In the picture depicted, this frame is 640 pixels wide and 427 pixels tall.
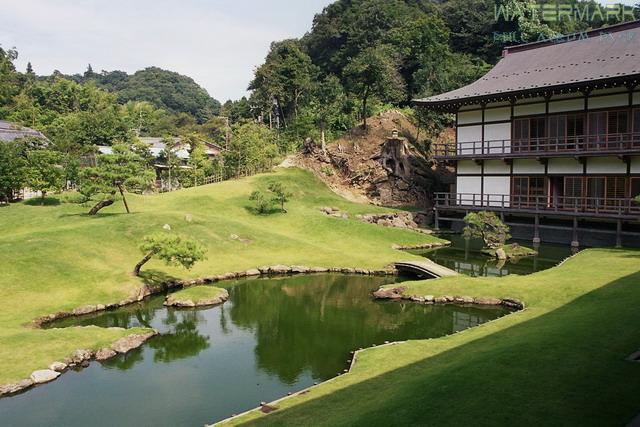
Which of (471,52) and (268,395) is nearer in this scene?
(268,395)

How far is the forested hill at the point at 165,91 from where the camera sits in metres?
154

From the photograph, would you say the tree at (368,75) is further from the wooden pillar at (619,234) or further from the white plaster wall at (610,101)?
the wooden pillar at (619,234)

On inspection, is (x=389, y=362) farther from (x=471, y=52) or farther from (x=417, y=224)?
(x=471, y=52)

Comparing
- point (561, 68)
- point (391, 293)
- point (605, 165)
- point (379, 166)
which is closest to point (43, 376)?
point (391, 293)

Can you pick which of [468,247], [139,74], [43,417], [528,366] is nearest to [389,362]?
[528,366]

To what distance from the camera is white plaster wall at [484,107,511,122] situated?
139 ft

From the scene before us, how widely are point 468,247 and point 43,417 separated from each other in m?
32.7

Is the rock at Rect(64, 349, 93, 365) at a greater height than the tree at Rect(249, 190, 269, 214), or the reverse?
the tree at Rect(249, 190, 269, 214)

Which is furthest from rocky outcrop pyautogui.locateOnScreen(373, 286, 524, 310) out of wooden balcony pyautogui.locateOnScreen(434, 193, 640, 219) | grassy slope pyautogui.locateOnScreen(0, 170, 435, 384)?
wooden balcony pyautogui.locateOnScreen(434, 193, 640, 219)

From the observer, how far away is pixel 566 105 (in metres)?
38.8

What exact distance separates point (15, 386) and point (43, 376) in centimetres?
94

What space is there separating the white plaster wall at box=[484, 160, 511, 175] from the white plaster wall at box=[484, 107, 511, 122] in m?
3.66

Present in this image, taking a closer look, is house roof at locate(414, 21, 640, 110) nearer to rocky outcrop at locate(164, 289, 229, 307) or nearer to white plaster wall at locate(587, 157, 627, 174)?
Result: white plaster wall at locate(587, 157, 627, 174)

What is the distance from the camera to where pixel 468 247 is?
4019cm
